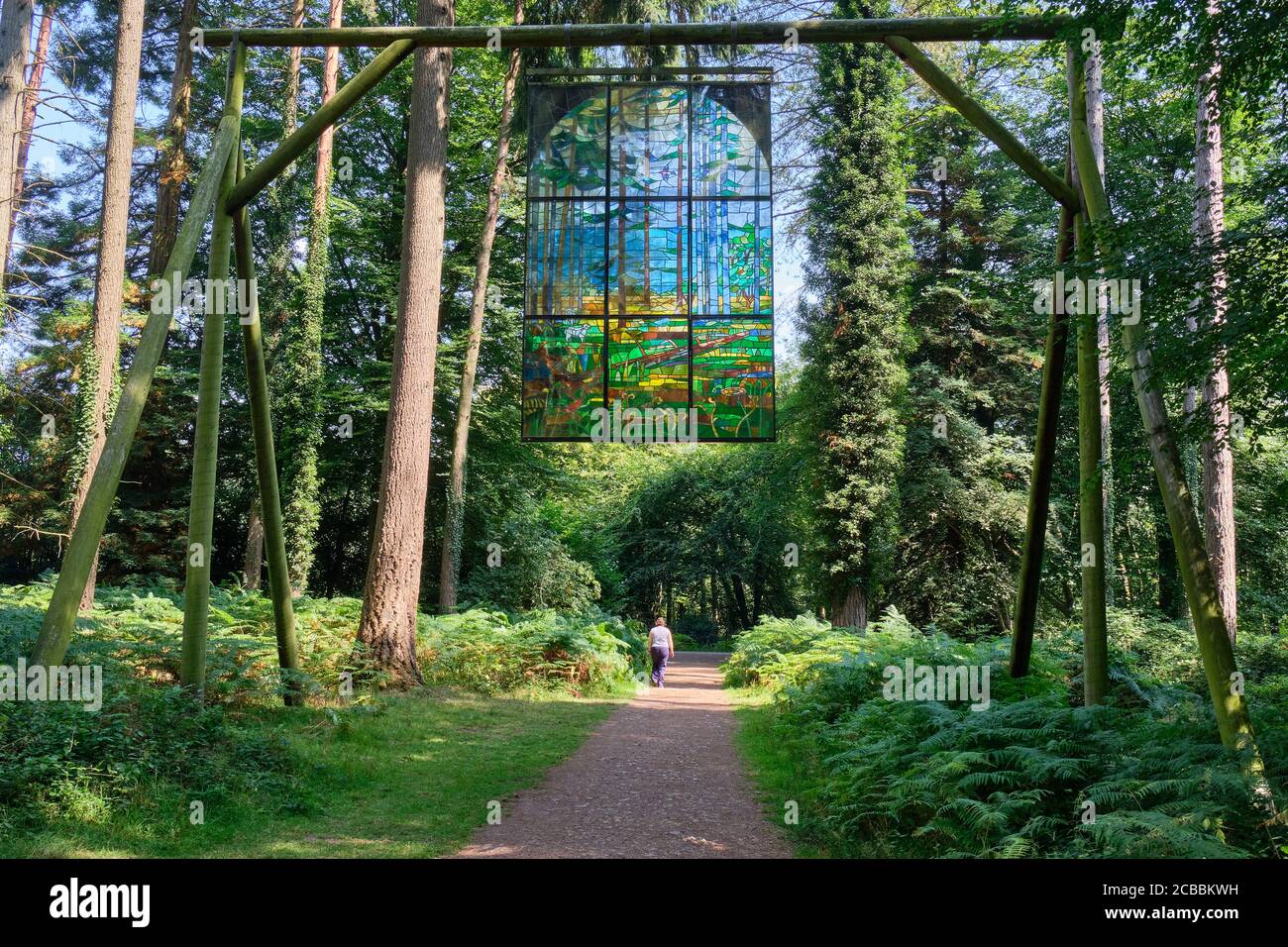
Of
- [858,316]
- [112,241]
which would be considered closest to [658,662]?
[858,316]

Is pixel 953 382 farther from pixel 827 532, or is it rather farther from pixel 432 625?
pixel 432 625

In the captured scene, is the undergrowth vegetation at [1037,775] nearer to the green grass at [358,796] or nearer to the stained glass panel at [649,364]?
the green grass at [358,796]

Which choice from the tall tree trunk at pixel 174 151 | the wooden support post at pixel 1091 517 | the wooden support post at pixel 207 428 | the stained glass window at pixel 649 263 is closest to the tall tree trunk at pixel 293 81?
the tall tree trunk at pixel 174 151

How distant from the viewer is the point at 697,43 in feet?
25.3

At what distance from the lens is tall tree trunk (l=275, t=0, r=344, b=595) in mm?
18766

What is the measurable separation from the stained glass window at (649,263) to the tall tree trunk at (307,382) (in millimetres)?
11625

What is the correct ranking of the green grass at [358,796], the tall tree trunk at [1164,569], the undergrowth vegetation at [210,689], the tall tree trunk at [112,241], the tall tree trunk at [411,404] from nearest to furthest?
the green grass at [358,796], the undergrowth vegetation at [210,689], the tall tree trunk at [411,404], the tall tree trunk at [112,241], the tall tree trunk at [1164,569]

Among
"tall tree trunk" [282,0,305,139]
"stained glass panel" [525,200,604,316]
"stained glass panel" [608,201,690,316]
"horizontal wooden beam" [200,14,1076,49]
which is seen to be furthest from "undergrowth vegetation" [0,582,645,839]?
"tall tree trunk" [282,0,305,139]

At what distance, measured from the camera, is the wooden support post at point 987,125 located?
23.7 ft

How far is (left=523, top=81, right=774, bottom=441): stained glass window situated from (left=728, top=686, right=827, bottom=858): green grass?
3.16m

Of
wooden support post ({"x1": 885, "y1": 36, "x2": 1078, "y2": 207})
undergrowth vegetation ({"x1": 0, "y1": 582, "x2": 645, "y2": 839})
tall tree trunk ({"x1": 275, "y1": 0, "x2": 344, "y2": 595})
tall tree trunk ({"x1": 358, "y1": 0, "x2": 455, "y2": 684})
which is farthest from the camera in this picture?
tall tree trunk ({"x1": 275, "y1": 0, "x2": 344, "y2": 595})

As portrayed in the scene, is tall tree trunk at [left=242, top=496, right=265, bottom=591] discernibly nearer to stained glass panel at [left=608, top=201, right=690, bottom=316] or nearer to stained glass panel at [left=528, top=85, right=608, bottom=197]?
stained glass panel at [left=528, top=85, right=608, bottom=197]

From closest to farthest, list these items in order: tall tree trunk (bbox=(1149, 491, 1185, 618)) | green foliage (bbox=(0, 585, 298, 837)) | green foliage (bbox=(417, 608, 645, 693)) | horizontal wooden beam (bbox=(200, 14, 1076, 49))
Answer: green foliage (bbox=(0, 585, 298, 837))
horizontal wooden beam (bbox=(200, 14, 1076, 49))
green foliage (bbox=(417, 608, 645, 693))
tall tree trunk (bbox=(1149, 491, 1185, 618))
